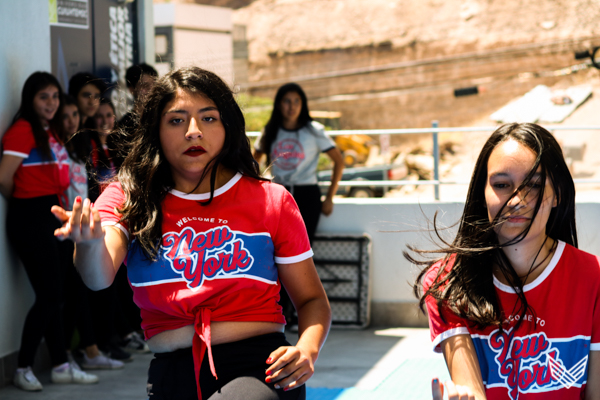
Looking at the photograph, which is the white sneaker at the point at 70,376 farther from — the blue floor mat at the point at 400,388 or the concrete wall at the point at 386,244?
the concrete wall at the point at 386,244

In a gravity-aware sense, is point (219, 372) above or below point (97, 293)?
above

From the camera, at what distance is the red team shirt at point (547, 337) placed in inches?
72.1

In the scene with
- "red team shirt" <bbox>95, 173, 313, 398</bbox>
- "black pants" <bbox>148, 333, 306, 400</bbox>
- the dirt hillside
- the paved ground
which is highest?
the dirt hillside

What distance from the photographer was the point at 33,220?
4215 mm

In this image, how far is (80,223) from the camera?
165 centimetres

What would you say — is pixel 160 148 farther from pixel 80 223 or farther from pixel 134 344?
pixel 134 344

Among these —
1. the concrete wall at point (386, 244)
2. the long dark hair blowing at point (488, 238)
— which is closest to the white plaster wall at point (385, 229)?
the concrete wall at point (386, 244)

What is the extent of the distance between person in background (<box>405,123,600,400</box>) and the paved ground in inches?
92.3

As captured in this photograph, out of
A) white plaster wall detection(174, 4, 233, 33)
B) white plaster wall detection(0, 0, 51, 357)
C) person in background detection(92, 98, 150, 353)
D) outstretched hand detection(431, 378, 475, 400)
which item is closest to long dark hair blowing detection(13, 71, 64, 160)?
white plaster wall detection(0, 0, 51, 357)

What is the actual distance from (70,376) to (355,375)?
6.09ft

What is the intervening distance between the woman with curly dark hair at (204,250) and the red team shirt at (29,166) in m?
2.42

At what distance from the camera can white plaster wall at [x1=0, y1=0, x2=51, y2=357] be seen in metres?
4.31

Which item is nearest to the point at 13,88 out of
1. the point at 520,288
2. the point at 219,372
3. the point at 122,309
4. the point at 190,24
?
the point at 122,309

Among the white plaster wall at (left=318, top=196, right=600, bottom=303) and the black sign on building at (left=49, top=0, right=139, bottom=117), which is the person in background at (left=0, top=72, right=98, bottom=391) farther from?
the white plaster wall at (left=318, top=196, right=600, bottom=303)
